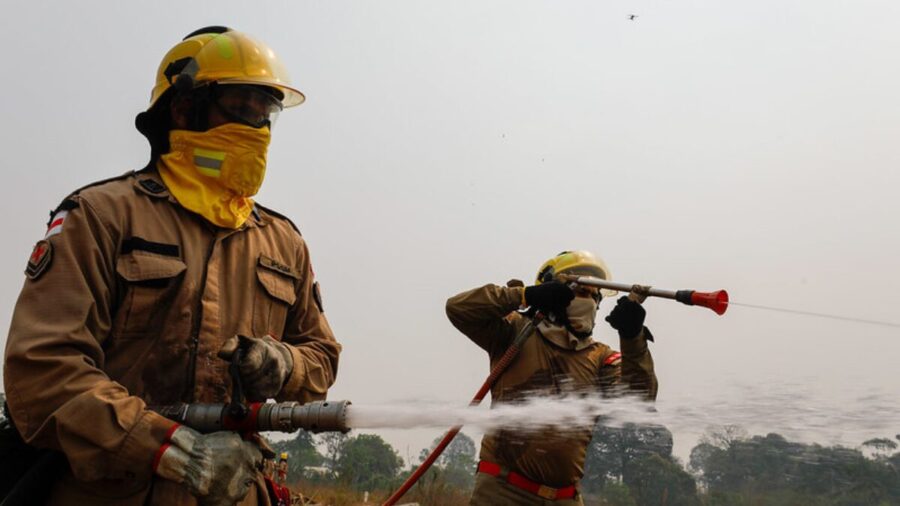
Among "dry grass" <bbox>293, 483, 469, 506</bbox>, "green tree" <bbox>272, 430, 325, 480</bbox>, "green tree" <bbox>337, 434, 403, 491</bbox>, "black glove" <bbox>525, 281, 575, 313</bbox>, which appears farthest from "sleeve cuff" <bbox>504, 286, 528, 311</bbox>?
"green tree" <bbox>272, 430, 325, 480</bbox>

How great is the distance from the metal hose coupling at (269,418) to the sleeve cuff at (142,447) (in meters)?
0.15

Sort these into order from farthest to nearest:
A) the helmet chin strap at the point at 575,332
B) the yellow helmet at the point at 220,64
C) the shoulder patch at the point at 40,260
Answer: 1. the helmet chin strap at the point at 575,332
2. the yellow helmet at the point at 220,64
3. the shoulder patch at the point at 40,260

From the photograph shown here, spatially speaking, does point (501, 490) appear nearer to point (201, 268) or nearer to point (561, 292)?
point (561, 292)

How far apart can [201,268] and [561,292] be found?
3.75 meters

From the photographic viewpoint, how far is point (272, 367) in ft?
8.67

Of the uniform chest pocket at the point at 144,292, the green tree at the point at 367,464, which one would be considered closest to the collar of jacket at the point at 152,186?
the uniform chest pocket at the point at 144,292

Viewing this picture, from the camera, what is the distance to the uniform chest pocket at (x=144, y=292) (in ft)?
8.46

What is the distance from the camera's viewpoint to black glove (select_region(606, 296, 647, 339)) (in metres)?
5.58

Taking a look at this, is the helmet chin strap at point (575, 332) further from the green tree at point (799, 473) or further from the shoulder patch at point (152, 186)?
the shoulder patch at point (152, 186)

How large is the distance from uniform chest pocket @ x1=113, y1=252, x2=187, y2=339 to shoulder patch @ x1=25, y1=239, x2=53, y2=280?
0.67 feet

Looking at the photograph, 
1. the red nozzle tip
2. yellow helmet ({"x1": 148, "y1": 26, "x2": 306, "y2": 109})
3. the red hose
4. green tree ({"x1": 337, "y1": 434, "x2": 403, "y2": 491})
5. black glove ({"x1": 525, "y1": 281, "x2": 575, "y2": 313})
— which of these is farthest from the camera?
green tree ({"x1": 337, "y1": 434, "x2": 403, "y2": 491})

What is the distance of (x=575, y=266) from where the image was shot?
6.78 metres

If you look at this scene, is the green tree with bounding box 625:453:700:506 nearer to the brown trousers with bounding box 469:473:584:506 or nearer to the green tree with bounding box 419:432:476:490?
the brown trousers with bounding box 469:473:584:506

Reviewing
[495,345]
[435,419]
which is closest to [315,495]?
[495,345]
